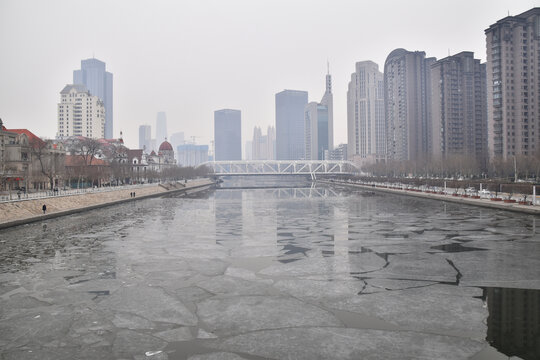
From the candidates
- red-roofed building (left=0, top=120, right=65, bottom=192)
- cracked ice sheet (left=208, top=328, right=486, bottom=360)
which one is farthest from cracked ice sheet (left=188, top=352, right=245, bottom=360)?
red-roofed building (left=0, top=120, right=65, bottom=192)

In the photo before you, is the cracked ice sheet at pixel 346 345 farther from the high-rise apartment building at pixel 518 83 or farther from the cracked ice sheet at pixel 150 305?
the high-rise apartment building at pixel 518 83

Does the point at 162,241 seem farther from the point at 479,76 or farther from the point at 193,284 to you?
the point at 479,76

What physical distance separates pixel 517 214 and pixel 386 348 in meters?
34.3

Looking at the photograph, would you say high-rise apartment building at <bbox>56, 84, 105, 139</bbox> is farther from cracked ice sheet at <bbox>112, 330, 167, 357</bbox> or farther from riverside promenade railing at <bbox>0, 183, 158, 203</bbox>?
cracked ice sheet at <bbox>112, 330, 167, 357</bbox>

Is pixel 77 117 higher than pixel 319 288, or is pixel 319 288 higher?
pixel 77 117

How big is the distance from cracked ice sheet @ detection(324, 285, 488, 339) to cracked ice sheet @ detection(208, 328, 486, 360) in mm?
681

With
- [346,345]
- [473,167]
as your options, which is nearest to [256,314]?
[346,345]

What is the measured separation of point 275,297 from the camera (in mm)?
13188

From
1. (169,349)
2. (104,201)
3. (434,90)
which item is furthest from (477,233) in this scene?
(434,90)

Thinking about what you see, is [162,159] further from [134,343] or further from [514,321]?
[514,321]

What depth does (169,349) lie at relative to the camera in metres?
9.38

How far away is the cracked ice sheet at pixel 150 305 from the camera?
1142 cm

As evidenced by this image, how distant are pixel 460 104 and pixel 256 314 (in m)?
177

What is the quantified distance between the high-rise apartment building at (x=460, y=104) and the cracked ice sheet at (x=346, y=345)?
166m
